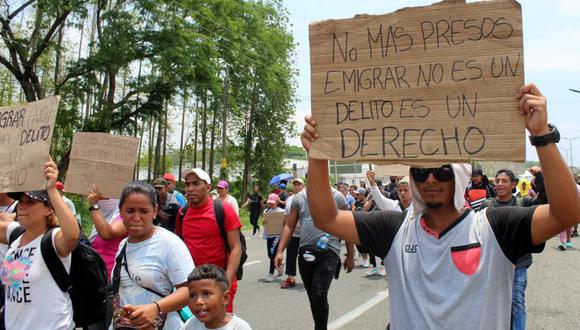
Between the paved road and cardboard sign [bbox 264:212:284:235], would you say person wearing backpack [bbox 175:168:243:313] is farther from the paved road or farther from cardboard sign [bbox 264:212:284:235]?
cardboard sign [bbox 264:212:284:235]

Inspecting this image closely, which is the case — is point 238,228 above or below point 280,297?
above

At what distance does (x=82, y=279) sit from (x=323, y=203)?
1.63 metres

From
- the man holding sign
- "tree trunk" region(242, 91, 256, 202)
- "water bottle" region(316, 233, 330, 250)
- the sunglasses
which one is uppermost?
"tree trunk" region(242, 91, 256, 202)

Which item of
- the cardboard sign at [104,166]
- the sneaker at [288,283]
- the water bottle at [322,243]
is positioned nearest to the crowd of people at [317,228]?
the cardboard sign at [104,166]

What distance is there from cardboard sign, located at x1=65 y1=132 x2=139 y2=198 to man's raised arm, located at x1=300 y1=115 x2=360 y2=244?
2.29 m

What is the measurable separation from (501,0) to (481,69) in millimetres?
284

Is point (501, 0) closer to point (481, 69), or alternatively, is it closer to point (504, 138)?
point (481, 69)

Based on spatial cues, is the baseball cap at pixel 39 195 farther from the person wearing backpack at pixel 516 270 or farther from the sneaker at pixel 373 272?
the sneaker at pixel 373 272

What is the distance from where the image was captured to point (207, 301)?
3.02 meters

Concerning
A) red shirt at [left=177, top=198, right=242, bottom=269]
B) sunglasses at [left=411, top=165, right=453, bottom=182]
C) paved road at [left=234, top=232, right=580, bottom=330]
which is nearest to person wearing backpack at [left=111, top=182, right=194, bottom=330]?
red shirt at [left=177, top=198, right=242, bottom=269]

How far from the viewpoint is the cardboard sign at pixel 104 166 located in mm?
4523

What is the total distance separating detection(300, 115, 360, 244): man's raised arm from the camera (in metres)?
2.62

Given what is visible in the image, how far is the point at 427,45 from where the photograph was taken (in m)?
2.45

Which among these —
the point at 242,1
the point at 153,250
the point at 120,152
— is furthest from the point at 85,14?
the point at 153,250
